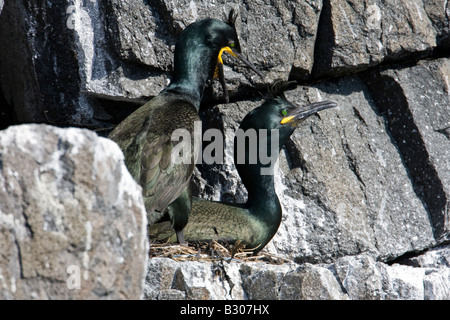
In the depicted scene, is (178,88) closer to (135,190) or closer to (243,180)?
(243,180)

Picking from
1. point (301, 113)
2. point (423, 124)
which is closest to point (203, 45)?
point (301, 113)

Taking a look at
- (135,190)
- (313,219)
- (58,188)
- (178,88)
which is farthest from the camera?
(313,219)

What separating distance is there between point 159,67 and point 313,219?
1376 mm

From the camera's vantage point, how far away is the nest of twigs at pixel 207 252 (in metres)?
3.94

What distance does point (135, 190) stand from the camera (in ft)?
7.87

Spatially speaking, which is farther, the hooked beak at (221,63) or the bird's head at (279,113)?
the hooked beak at (221,63)

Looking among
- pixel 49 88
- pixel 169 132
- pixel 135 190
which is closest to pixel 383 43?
pixel 169 132

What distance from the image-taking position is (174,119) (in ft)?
14.0

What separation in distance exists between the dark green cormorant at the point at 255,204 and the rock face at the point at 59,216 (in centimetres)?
209

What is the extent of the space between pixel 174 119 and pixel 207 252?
2.43ft

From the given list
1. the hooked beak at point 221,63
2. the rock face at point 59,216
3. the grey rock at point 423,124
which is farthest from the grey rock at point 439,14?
the rock face at point 59,216

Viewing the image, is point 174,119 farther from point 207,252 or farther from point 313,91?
point 313,91

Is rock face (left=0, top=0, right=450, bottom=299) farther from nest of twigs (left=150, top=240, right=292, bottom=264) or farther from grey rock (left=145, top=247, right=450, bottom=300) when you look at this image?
grey rock (left=145, top=247, right=450, bottom=300)

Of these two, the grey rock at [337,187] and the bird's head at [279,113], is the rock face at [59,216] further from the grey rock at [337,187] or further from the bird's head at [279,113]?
the grey rock at [337,187]
